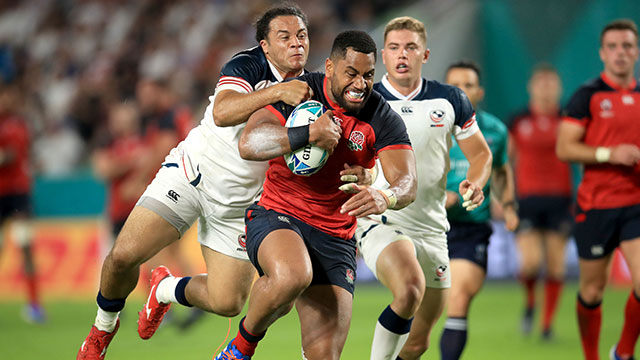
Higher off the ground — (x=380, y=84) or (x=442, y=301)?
(x=380, y=84)

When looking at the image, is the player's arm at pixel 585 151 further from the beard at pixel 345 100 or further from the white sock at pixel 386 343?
the beard at pixel 345 100

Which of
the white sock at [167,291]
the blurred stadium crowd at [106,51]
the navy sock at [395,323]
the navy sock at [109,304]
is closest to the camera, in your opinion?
the navy sock at [395,323]

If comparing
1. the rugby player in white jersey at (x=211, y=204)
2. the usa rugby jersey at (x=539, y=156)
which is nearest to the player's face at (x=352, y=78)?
the rugby player in white jersey at (x=211, y=204)

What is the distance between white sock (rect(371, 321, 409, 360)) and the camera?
555 cm

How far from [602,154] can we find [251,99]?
3.21 metres

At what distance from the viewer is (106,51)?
1825 centimetres

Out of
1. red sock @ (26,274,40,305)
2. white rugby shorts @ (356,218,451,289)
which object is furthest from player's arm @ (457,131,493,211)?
red sock @ (26,274,40,305)

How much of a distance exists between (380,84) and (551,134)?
500 centimetres

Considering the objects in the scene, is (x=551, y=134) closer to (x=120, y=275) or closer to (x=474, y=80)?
(x=474, y=80)

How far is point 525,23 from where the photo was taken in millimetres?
14586

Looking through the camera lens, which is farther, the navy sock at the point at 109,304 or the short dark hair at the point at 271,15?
the navy sock at the point at 109,304

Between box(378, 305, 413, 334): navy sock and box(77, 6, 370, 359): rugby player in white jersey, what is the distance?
1063 mm

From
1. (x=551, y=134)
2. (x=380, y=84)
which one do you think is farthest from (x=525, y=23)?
(x=380, y=84)

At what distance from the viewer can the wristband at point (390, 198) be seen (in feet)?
15.0
